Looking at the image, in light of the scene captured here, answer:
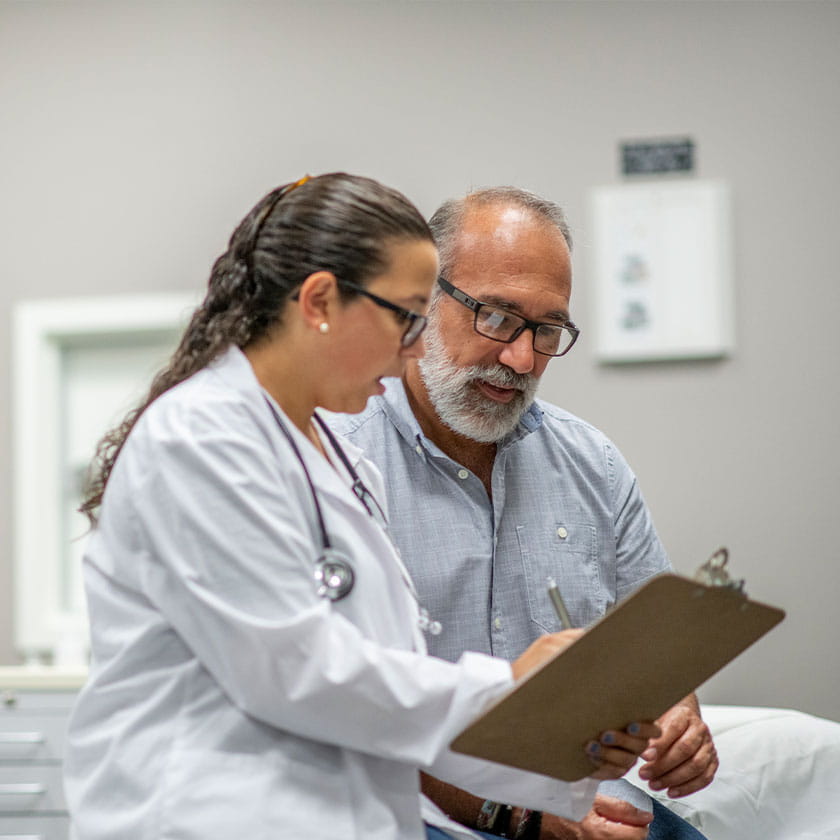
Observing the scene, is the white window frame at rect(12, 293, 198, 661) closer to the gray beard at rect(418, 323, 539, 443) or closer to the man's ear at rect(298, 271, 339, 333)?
the gray beard at rect(418, 323, 539, 443)

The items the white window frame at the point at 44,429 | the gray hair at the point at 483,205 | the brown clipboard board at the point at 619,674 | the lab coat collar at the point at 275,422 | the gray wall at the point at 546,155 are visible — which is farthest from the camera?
the white window frame at the point at 44,429

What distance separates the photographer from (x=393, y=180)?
10.5 feet

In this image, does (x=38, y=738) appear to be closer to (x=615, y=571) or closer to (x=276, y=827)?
(x=615, y=571)

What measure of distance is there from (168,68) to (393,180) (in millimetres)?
788

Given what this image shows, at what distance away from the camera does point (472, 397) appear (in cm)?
171

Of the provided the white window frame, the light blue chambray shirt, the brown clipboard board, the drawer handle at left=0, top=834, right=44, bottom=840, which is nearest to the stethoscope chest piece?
the brown clipboard board

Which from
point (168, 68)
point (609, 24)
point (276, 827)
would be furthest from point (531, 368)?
point (168, 68)

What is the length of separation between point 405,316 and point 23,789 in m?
2.02

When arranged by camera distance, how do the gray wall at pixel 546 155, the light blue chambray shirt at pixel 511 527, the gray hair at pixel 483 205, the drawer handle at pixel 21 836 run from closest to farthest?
1. the light blue chambray shirt at pixel 511 527
2. the gray hair at pixel 483 205
3. the drawer handle at pixel 21 836
4. the gray wall at pixel 546 155

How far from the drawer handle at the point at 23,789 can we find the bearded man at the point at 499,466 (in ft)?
4.94

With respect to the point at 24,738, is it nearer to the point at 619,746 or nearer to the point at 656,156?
the point at 619,746

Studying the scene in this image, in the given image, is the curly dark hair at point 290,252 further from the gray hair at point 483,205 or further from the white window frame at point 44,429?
the white window frame at point 44,429

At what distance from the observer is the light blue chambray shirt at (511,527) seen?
5.46 feet

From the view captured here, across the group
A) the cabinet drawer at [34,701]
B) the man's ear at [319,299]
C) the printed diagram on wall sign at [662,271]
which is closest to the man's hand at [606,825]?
the man's ear at [319,299]
